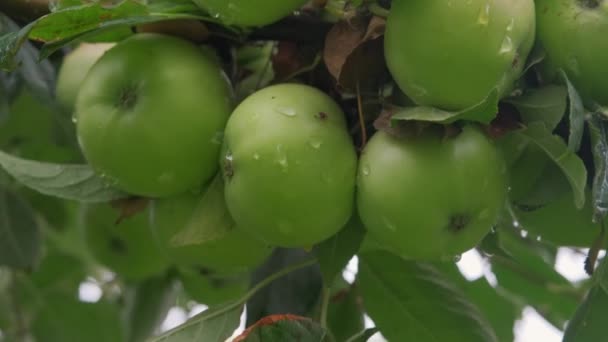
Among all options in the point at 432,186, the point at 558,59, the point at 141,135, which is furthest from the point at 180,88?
the point at 558,59

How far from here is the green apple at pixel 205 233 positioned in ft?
3.42

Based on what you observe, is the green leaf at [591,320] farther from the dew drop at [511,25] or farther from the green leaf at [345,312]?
the green leaf at [345,312]

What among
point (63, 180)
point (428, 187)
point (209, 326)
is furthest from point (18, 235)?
point (428, 187)

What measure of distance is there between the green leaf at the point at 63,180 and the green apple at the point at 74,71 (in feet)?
0.76

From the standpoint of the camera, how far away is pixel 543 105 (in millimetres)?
958

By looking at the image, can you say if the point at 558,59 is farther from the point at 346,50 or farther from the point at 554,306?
the point at 554,306

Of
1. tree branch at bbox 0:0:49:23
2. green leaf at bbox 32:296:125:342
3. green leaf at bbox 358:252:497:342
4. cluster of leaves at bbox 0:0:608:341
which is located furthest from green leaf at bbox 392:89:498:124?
green leaf at bbox 32:296:125:342

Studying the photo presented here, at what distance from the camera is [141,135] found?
1.01 metres

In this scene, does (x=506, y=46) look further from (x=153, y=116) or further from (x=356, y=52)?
(x=153, y=116)

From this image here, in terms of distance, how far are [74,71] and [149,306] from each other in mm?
581

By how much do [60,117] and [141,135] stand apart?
49 centimetres

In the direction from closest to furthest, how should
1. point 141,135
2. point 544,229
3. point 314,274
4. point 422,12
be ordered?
point 422,12
point 141,135
point 544,229
point 314,274

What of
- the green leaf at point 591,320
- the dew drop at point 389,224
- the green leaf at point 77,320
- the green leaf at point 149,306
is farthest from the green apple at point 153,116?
the green leaf at point 77,320

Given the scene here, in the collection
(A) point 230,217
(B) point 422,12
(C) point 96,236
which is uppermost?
(B) point 422,12
